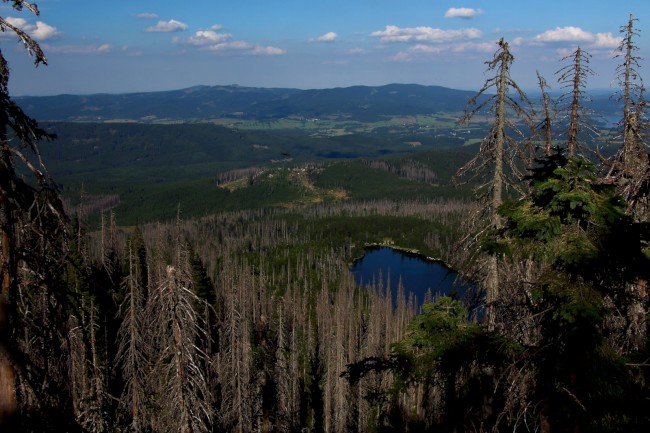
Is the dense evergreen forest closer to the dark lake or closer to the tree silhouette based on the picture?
the tree silhouette

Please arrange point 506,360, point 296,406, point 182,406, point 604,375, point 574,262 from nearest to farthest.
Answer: point 604,375 → point 574,262 → point 506,360 → point 182,406 → point 296,406

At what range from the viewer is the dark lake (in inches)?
4953

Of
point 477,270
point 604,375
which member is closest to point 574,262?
point 604,375

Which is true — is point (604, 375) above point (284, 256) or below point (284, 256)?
above

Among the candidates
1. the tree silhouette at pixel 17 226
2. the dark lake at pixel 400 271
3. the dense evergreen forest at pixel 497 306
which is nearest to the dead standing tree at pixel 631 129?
the dense evergreen forest at pixel 497 306

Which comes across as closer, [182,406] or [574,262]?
[574,262]

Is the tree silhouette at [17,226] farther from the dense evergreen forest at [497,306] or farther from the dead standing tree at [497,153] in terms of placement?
the dead standing tree at [497,153]

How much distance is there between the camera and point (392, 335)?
69.4m

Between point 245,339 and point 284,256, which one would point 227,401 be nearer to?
point 245,339

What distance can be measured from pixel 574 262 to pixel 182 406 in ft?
31.4

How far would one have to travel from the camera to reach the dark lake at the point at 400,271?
125812 millimetres

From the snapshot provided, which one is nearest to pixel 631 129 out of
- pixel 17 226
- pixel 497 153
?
pixel 497 153

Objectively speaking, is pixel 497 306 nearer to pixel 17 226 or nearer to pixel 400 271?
pixel 17 226

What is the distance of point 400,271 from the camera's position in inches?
5719
